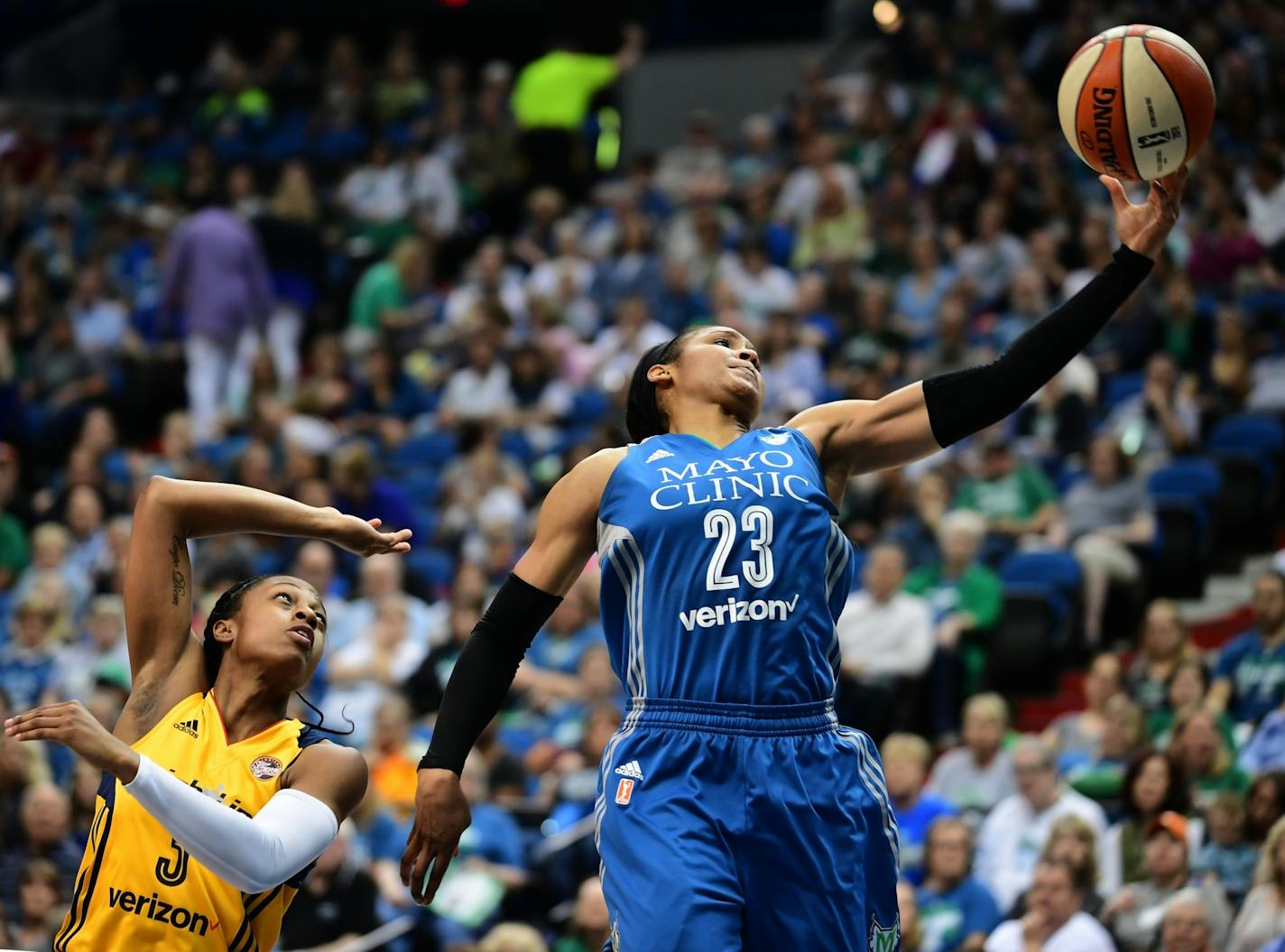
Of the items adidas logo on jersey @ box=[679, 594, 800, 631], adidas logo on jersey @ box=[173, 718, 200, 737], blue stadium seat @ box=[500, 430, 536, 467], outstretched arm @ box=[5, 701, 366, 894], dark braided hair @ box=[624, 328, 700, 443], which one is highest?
blue stadium seat @ box=[500, 430, 536, 467]

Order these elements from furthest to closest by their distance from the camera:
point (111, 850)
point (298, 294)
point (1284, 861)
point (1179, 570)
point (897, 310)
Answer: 1. point (298, 294)
2. point (897, 310)
3. point (1179, 570)
4. point (1284, 861)
5. point (111, 850)

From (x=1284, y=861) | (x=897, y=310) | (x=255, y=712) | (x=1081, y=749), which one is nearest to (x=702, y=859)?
(x=255, y=712)

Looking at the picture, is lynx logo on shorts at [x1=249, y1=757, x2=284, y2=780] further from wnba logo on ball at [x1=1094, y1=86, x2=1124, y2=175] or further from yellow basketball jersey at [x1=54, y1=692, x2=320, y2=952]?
wnba logo on ball at [x1=1094, y1=86, x2=1124, y2=175]

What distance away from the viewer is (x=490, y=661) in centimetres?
433

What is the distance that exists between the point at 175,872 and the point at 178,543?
84 centimetres

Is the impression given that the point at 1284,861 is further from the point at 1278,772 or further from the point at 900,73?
the point at 900,73

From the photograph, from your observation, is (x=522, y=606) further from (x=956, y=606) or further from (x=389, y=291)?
(x=389, y=291)

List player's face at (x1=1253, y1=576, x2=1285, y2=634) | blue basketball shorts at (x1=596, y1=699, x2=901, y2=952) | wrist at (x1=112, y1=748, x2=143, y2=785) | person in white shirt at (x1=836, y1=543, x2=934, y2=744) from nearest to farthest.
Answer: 1. wrist at (x1=112, y1=748, x2=143, y2=785)
2. blue basketball shorts at (x1=596, y1=699, x2=901, y2=952)
3. player's face at (x1=1253, y1=576, x2=1285, y2=634)
4. person in white shirt at (x1=836, y1=543, x2=934, y2=744)

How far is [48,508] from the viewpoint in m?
14.1

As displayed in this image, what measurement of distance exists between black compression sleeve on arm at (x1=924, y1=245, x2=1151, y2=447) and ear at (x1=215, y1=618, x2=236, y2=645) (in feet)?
5.76

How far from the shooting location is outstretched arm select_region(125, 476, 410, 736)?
4.52 metres

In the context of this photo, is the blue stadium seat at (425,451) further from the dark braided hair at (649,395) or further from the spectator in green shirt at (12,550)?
the dark braided hair at (649,395)

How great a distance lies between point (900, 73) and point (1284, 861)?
11220 mm

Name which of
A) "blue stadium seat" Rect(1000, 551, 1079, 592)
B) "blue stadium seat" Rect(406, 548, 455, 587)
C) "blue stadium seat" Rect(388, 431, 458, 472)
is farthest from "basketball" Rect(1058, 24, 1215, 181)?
"blue stadium seat" Rect(388, 431, 458, 472)
